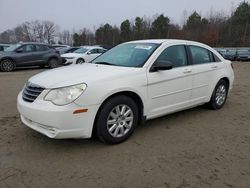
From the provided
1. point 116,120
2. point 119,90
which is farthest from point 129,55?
point 116,120

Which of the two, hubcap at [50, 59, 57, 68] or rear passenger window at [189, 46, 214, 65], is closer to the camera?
rear passenger window at [189, 46, 214, 65]

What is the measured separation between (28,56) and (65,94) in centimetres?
1235

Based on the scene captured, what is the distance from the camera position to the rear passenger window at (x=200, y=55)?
5.31 metres

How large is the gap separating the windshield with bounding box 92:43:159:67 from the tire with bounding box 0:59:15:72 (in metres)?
10.6

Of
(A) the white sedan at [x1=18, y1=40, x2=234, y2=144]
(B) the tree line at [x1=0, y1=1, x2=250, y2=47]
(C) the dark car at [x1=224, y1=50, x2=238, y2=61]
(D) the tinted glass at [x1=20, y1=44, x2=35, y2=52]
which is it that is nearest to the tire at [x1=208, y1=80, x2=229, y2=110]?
(A) the white sedan at [x1=18, y1=40, x2=234, y2=144]

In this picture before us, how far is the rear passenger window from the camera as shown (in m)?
5.31

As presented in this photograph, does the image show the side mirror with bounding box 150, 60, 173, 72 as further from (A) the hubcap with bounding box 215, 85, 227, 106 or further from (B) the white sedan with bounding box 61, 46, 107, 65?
(B) the white sedan with bounding box 61, 46, 107, 65

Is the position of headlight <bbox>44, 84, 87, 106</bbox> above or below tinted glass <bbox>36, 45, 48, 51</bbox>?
below

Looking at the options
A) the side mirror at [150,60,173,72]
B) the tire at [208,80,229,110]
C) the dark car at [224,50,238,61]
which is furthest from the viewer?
the dark car at [224,50,238,61]

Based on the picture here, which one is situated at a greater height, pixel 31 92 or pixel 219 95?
pixel 31 92

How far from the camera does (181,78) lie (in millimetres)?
4859

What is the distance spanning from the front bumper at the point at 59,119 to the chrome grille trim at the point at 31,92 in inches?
3.0

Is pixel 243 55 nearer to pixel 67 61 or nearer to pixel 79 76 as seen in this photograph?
pixel 67 61

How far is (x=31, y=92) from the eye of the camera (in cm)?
389
